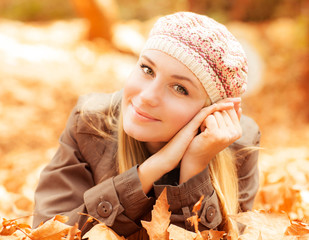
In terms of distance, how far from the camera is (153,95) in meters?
1.73

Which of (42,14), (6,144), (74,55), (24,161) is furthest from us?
(42,14)

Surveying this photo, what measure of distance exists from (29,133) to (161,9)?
6.50 meters

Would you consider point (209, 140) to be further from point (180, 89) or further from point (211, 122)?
point (180, 89)

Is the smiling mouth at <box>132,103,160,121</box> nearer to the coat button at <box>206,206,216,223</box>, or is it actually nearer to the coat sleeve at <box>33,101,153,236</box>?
the coat sleeve at <box>33,101,153,236</box>

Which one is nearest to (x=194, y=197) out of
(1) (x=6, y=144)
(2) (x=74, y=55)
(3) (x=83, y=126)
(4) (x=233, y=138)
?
(4) (x=233, y=138)

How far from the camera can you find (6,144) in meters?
3.90

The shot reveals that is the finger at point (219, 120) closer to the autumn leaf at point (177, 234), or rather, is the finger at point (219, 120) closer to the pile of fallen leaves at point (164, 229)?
the pile of fallen leaves at point (164, 229)

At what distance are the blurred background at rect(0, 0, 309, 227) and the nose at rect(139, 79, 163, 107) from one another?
3.25ft

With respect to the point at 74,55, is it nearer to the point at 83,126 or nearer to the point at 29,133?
the point at 29,133

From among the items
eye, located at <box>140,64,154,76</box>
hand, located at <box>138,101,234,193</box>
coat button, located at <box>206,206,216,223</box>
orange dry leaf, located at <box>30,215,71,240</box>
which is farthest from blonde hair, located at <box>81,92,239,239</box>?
orange dry leaf, located at <box>30,215,71,240</box>

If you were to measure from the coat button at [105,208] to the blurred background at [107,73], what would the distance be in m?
1.00

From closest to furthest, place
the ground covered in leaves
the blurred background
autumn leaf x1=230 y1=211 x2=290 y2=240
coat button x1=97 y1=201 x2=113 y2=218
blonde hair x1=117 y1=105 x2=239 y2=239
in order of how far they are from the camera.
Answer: autumn leaf x1=230 y1=211 x2=290 y2=240
coat button x1=97 y1=201 x2=113 y2=218
blonde hair x1=117 y1=105 x2=239 y2=239
the ground covered in leaves
the blurred background

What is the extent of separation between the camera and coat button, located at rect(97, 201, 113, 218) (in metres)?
1.77

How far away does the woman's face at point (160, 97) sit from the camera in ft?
5.69
